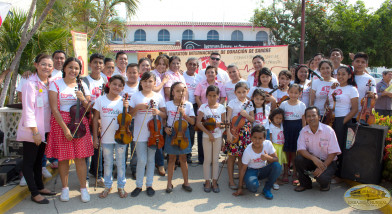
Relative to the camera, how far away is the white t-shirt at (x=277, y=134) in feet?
16.0

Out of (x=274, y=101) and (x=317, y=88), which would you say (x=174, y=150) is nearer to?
(x=274, y=101)

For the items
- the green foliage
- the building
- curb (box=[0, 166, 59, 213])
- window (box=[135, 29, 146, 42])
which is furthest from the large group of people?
window (box=[135, 29, 146, 42])

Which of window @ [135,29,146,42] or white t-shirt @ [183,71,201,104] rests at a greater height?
window @ [135,29,146,42]

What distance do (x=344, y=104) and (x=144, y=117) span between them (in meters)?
3.03

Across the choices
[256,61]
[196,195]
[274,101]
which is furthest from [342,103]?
[196,195]

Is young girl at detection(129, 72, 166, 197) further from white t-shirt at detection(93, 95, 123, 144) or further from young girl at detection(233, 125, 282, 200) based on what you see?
young girl at detection(233, 125, 282, 200)

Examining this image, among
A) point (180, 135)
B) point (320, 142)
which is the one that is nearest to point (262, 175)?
point (320, 142)

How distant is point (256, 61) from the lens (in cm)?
572

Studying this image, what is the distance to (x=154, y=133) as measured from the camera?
4.16 meters

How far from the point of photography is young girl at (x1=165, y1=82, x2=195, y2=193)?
4332 mm

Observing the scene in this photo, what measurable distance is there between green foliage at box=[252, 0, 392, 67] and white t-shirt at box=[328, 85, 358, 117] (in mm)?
16770

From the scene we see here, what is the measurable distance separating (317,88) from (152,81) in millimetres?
2785

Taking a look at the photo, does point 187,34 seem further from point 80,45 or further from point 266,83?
point 266,83

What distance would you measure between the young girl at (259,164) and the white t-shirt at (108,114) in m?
1.85
